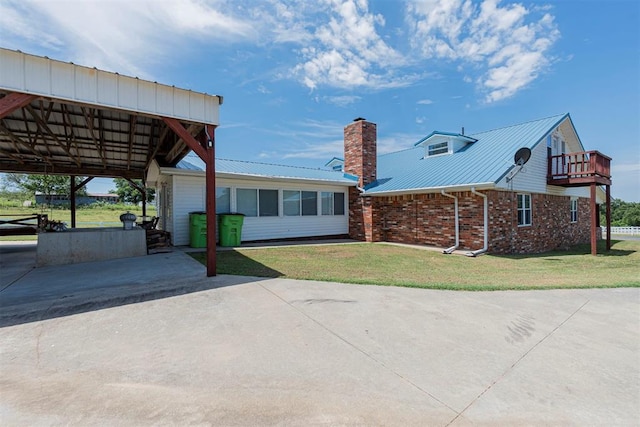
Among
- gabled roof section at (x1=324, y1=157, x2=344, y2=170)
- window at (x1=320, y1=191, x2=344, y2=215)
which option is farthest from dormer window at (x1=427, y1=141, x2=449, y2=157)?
gabled roof section at (x1=324, y1=157, x2=344, y2=170)

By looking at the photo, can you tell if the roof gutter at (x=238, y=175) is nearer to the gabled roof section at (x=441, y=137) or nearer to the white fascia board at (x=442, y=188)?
the white fascia board at (x=442, y=188)

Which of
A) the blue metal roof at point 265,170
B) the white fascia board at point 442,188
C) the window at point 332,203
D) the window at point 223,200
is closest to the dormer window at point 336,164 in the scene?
the blue metal roof at point 265,170

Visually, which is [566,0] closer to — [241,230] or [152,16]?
[152,16]

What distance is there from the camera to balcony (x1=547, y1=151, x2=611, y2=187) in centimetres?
1183

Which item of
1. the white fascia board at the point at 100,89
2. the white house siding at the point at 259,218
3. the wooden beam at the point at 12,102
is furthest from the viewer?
the white house siding at the point at 259,218

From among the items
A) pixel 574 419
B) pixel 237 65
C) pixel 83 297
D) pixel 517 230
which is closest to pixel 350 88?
pixel 237 65

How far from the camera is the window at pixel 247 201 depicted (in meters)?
12.5

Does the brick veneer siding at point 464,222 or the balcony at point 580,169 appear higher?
the balcony at point 580,169

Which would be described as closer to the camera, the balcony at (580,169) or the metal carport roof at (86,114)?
the metal carport roof at (86,114)

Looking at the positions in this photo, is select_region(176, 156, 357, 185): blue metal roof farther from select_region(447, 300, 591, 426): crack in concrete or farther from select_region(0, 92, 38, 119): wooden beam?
select_region(447, 300, 591, 426): crack in concrete

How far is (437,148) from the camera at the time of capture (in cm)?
1513

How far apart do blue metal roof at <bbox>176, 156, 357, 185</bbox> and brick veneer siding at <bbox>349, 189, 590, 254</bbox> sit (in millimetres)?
1411

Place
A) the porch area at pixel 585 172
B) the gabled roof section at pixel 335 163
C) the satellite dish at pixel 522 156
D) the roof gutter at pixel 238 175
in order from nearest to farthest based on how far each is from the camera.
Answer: the roof gutter at pixel 238 175, the satellite dish at pixel 522 156, the porch area at pixel 585 172, the gabled roof section at pixel 335 163

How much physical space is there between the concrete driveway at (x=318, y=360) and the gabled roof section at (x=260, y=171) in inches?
276
